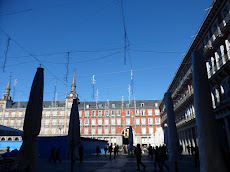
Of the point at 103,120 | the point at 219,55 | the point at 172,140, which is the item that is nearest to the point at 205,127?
the point at 172,140

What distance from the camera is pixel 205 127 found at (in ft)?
15.8

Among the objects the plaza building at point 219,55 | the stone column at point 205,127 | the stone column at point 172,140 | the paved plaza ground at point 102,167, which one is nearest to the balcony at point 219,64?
the plaza building at point 219,55

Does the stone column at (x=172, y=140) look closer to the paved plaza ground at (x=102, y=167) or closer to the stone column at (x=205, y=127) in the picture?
the paved plaza ground at (x=102, y=167)

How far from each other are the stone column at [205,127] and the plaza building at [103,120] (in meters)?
49.4

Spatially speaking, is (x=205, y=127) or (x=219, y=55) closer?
(x=205, y=127)

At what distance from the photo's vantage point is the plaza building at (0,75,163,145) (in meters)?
55.1

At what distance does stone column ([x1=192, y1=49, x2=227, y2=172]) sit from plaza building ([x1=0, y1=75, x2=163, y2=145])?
162 feet

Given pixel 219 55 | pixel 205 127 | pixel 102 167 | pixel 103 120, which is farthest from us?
pixel 103 120

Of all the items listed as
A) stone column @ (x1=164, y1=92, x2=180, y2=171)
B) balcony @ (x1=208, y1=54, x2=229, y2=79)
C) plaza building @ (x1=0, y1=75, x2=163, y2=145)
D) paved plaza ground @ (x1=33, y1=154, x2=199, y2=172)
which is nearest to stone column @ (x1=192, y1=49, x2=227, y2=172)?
stone column @ (x1=164, y1=92, x2=180, y2=171)

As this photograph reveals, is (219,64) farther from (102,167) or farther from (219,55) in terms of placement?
(102,167)

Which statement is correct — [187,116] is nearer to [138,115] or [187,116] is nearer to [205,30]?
[205,30]

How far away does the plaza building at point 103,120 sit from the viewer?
55.1 meters

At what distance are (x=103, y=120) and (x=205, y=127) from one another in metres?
53.3

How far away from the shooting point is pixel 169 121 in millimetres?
11148
